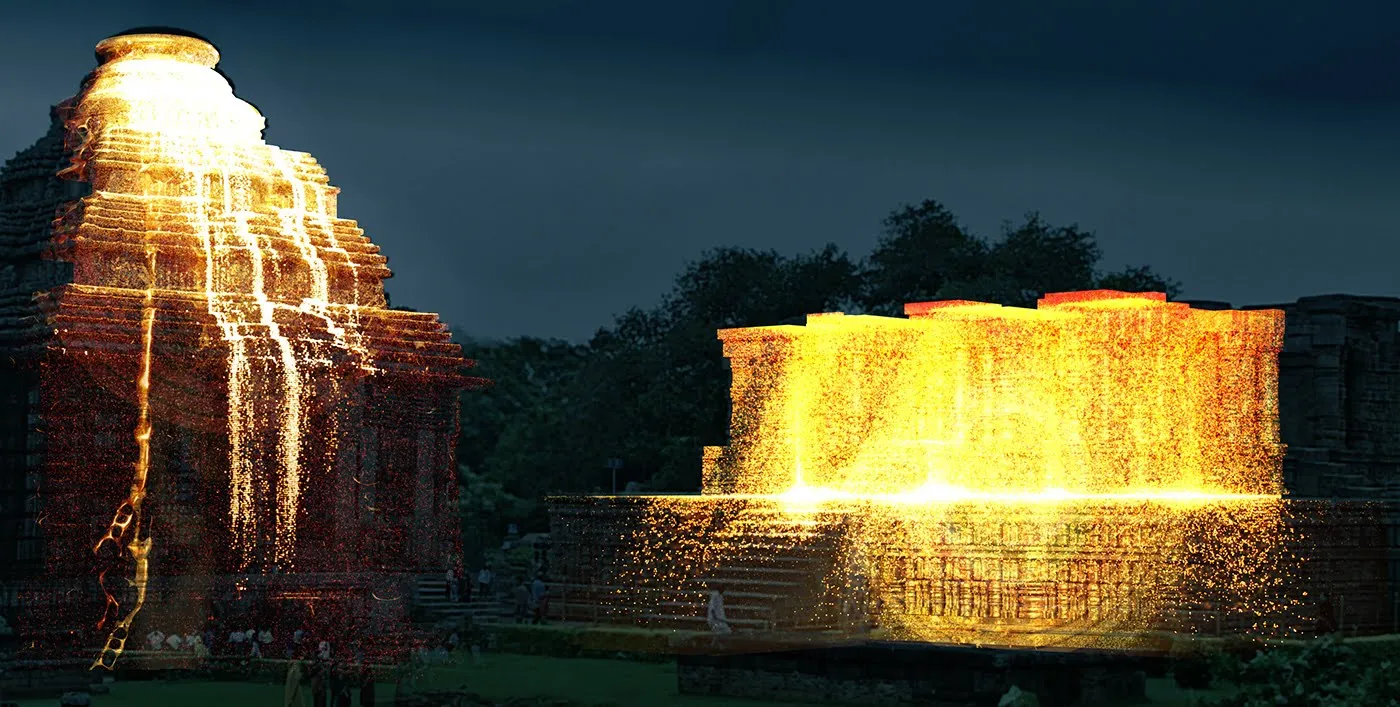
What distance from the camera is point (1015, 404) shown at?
29578 mm

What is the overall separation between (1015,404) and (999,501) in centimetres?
297

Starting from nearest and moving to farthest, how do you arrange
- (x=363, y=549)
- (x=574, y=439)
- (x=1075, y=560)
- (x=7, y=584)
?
1. (x=7, y=584)
2. (x=363, y=549)
3. (x=1075, y=560)
4. (x=574, y=439)

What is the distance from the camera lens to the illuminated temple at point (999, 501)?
25.8 meters

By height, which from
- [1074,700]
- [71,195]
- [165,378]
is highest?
[71,195]

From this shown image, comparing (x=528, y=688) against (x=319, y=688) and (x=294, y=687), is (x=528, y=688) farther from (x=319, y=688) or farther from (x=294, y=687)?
(x=294, y=687)

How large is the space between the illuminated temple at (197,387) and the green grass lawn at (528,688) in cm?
89

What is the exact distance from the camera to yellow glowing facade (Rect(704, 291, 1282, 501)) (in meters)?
28.3

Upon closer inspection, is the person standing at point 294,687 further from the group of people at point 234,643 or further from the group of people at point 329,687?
the group of people at point 234,643

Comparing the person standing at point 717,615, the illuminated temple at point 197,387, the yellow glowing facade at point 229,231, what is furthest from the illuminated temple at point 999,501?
the yellow glowing facade at point 229,231

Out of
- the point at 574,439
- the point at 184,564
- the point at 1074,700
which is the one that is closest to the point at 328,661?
the point at 184,564

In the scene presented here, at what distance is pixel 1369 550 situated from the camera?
26828mm

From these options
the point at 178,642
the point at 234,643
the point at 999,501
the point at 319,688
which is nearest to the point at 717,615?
the point at 999,501

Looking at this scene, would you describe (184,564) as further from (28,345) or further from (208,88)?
(208,88)

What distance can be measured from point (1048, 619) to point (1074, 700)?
6.15 metres
